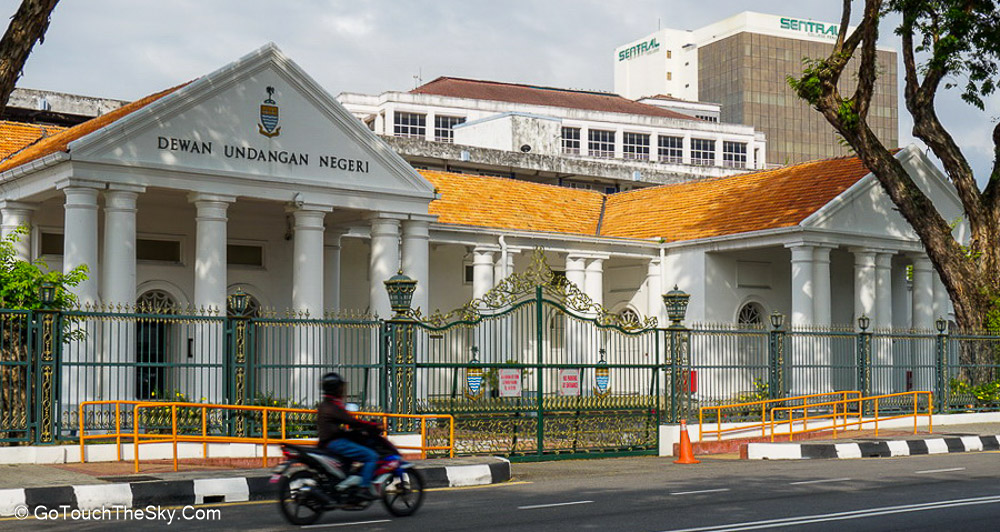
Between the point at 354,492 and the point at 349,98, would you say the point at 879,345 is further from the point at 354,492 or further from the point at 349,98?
the point at 349,98

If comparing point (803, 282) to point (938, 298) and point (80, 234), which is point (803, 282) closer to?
point (938, 298)

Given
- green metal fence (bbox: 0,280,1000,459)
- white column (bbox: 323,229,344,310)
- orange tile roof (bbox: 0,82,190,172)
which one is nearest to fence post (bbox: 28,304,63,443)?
green metal fence (bbox: 0,280,1000,459)

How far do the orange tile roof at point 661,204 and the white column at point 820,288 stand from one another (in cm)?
115

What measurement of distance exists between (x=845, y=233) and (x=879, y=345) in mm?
6902

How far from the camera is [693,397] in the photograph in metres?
20.2

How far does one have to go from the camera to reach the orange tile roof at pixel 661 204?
31.2 metres

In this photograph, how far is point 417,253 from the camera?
27.3 metres

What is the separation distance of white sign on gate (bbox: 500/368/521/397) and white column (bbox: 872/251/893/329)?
17.1 m

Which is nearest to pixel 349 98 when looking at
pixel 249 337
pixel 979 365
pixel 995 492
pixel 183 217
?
pixel 183 217

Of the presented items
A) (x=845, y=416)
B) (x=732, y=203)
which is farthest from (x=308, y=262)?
(x=732, y=203)

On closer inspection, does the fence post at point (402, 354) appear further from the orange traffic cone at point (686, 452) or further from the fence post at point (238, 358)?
the orange traffic cone at point (686, 452)

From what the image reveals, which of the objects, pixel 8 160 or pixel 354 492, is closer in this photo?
pixel 354 492

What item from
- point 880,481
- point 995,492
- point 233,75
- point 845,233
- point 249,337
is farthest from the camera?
point 845,233

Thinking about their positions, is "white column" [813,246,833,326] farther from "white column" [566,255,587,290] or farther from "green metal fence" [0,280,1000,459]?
"white column" [566,255,587,290]
